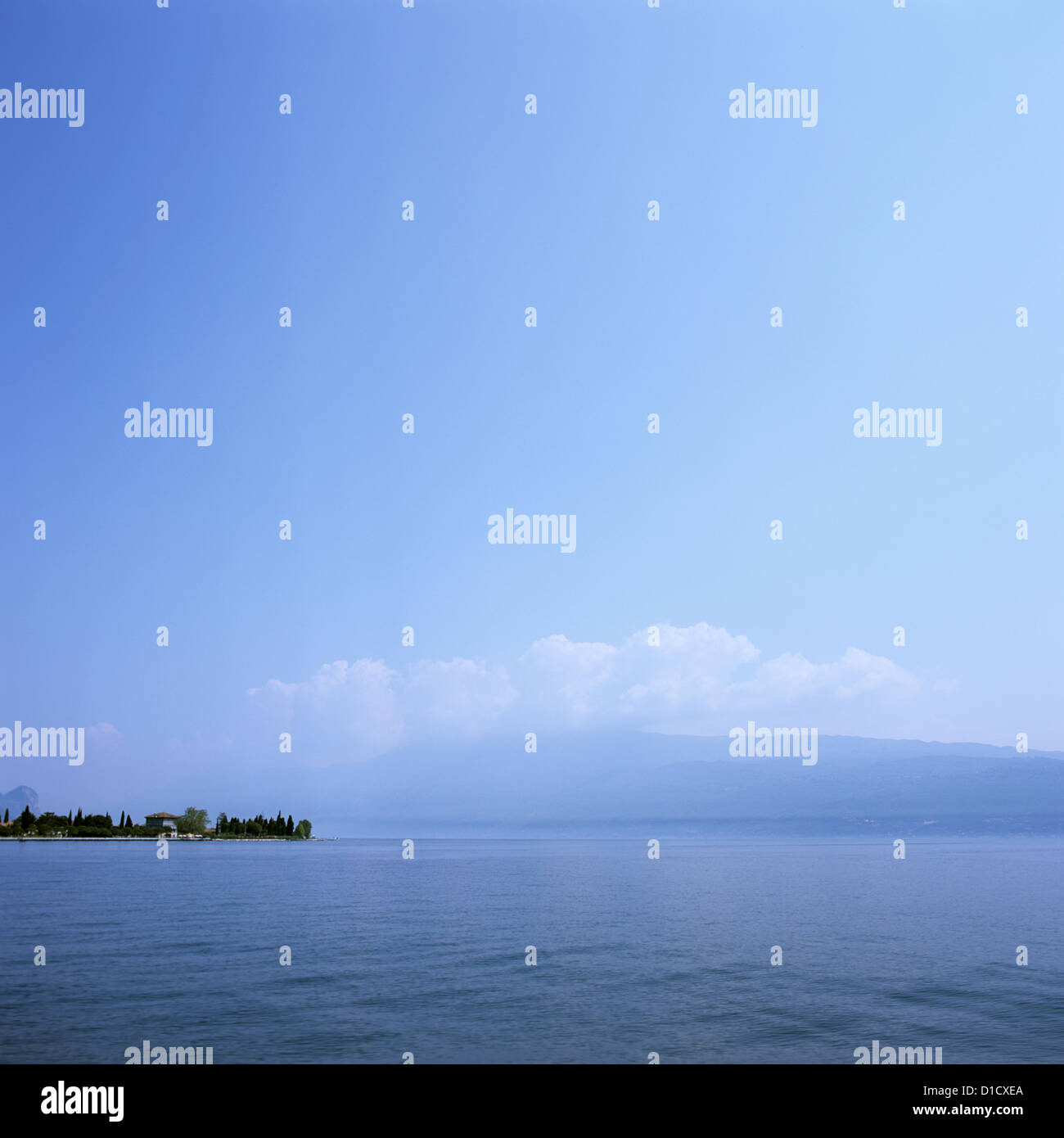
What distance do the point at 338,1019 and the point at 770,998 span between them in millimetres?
19104

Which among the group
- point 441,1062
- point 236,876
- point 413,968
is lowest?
point 236,876

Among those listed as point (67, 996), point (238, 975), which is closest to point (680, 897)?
point (238, 975)

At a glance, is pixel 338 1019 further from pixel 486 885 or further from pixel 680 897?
pixel 486 885

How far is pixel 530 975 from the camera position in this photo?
4372cm

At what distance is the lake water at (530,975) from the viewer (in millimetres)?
31781

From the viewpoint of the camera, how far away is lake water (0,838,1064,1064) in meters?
31.8

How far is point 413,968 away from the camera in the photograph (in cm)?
4578

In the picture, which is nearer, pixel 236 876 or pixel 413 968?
pixel 413 968
